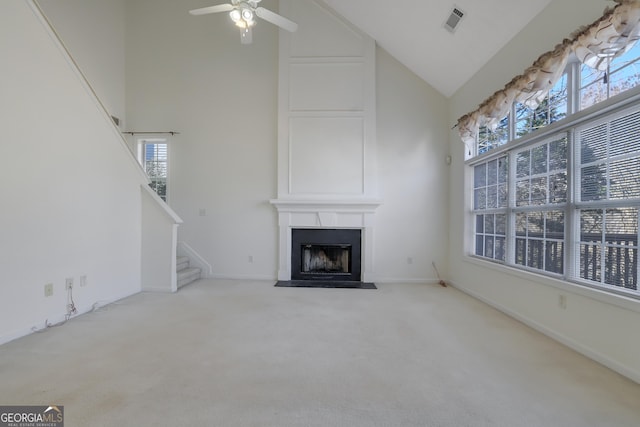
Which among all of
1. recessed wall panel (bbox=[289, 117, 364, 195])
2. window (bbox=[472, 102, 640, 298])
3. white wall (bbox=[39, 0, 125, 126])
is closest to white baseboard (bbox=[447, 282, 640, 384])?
window (bbox=[472, 102, 640, 298])

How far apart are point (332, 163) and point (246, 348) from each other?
10.6ft

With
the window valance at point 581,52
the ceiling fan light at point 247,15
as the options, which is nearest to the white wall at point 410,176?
the window valance at point 581,52

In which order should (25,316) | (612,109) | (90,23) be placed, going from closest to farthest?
(612,109), (25,316), (90,23)

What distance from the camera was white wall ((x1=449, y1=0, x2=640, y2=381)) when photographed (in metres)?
1.93

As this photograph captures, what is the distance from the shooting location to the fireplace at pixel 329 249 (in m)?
4.73

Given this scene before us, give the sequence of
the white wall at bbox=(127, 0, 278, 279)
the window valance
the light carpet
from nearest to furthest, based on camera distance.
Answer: the light carpet < the window valance < the white wall at bbox=(127, 0, 278, 279)

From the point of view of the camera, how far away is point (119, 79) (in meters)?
5.00

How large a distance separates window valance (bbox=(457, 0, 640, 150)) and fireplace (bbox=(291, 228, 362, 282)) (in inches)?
104

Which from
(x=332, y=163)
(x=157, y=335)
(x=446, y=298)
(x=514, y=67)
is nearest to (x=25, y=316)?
(x=157, y=335)

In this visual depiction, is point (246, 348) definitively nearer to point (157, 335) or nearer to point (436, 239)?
point (157, 335)

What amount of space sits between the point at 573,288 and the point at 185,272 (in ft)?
15.7

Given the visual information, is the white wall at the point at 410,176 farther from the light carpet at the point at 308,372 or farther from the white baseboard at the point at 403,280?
the light carpet at the point at 308,372

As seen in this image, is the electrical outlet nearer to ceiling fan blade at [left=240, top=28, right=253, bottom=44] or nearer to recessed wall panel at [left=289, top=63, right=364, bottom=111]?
recessed wall panel at [left=289, top=63, right=364, bottom=111]

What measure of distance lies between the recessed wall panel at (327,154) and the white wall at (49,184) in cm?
250
